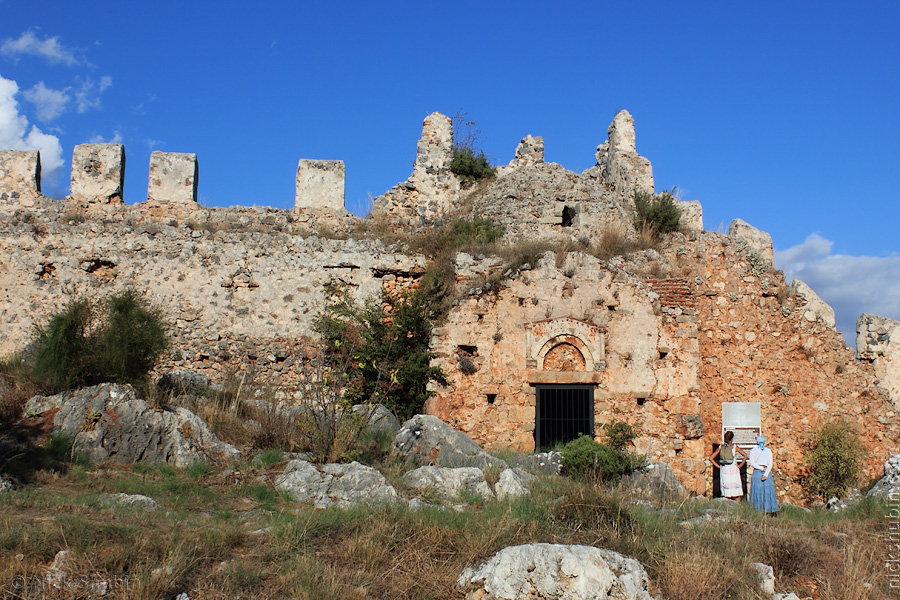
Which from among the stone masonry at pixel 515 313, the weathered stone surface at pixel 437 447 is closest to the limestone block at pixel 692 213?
the stone masonry at pixel 515 313

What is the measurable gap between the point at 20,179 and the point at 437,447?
10699 millimetres

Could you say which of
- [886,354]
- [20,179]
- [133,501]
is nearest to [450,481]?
[133,501]

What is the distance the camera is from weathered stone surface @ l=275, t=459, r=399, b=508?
792 cm

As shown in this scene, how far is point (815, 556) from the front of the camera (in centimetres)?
714

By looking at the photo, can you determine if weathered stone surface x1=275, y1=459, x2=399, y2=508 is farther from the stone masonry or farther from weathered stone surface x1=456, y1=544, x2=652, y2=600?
the stone masonry

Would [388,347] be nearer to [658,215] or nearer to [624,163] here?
[658,215]

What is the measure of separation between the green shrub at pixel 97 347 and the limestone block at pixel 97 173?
4443 millimetres

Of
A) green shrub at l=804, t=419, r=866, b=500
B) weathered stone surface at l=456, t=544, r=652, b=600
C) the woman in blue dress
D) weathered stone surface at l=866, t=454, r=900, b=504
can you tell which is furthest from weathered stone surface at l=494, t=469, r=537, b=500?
green shrub at l=804, t=419, r=866, b=500

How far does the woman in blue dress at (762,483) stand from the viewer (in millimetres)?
10289

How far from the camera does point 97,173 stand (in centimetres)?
1483

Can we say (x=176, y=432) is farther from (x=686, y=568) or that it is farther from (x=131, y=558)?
(x=686, y=568)

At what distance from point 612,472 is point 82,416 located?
23.4ft

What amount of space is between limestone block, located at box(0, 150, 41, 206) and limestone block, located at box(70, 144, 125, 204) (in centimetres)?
73

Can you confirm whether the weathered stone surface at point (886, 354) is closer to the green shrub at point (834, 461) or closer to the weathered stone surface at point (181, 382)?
the green shrub at point (834, 461)
